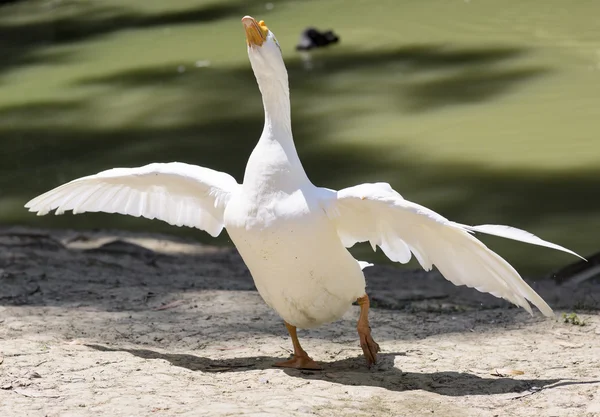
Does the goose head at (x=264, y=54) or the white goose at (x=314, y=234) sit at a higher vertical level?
the goose head at (x=264, y=54)

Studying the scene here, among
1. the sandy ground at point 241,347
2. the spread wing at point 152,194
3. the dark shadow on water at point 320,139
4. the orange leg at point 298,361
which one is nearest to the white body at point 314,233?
the orange leg at point 298,361

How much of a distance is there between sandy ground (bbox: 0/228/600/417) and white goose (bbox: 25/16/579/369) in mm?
329

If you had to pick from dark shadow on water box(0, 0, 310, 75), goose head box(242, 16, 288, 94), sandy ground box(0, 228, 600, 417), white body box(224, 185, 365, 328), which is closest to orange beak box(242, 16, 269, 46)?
goose head box(242, 16, 288, 94)

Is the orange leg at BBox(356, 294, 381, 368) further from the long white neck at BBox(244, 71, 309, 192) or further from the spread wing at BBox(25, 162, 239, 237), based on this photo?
the spread wing at BBox(25, 162, 239, 237)

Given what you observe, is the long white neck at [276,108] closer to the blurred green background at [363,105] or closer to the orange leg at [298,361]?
the orange leg at [298,361]

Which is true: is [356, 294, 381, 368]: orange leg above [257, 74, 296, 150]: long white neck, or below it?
below

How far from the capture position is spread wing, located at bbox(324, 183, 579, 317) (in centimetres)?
350

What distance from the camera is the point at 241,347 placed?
15.0ft

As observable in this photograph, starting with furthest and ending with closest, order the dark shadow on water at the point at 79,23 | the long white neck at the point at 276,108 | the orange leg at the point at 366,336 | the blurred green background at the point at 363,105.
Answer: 1. the dark shadow on water at the point at 79,23
2. the blurred green background at the point at 363,105
3. the orange leg at the point at 366,336
4. the long white neck at the point at 276,108

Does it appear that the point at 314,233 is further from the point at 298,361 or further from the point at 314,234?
the point at 298,361

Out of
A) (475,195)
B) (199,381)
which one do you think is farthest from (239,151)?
(199,381)

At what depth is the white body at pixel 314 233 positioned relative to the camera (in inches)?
141

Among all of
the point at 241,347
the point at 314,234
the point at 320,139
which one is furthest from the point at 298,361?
the point at 320,139

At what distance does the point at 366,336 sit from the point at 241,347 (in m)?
0.79
